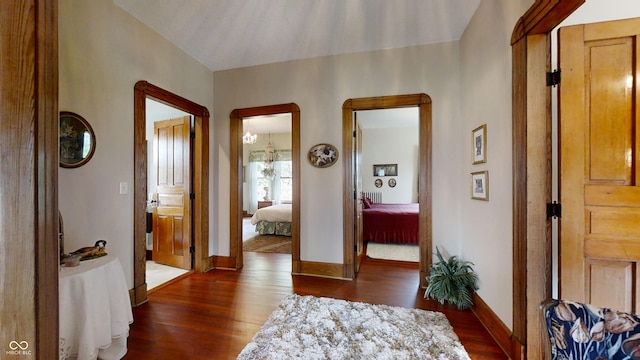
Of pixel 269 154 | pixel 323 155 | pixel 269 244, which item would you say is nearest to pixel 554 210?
pixel 323 155

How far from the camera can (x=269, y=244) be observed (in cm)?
490

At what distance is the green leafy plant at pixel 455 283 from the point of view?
232 centimetres

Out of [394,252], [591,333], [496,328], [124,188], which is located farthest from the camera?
[394,252]

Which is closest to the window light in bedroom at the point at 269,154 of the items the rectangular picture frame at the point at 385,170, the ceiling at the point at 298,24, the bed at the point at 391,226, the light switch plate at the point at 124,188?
the rectangular picture frame at the point at 385,170

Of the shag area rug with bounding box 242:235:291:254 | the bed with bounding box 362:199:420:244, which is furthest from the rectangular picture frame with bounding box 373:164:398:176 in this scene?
the shag area rug with bounding box 242:235:291:254

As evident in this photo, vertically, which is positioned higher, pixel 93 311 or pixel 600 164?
pixel 600 164

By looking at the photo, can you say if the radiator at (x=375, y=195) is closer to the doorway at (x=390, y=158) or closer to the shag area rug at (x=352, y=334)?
the doorway at (x=390, y=158)

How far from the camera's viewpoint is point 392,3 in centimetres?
225

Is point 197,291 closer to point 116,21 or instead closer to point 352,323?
point 352,323

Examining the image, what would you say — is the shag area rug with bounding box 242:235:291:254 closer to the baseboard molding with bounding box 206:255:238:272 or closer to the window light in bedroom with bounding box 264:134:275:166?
the baseboard molding with bounding box 206:255:238:272

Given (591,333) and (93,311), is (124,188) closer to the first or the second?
(93,311)

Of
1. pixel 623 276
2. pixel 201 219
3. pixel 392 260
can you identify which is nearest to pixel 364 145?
pixel 392 260

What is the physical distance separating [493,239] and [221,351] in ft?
7.37

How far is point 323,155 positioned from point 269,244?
8.48 feet
